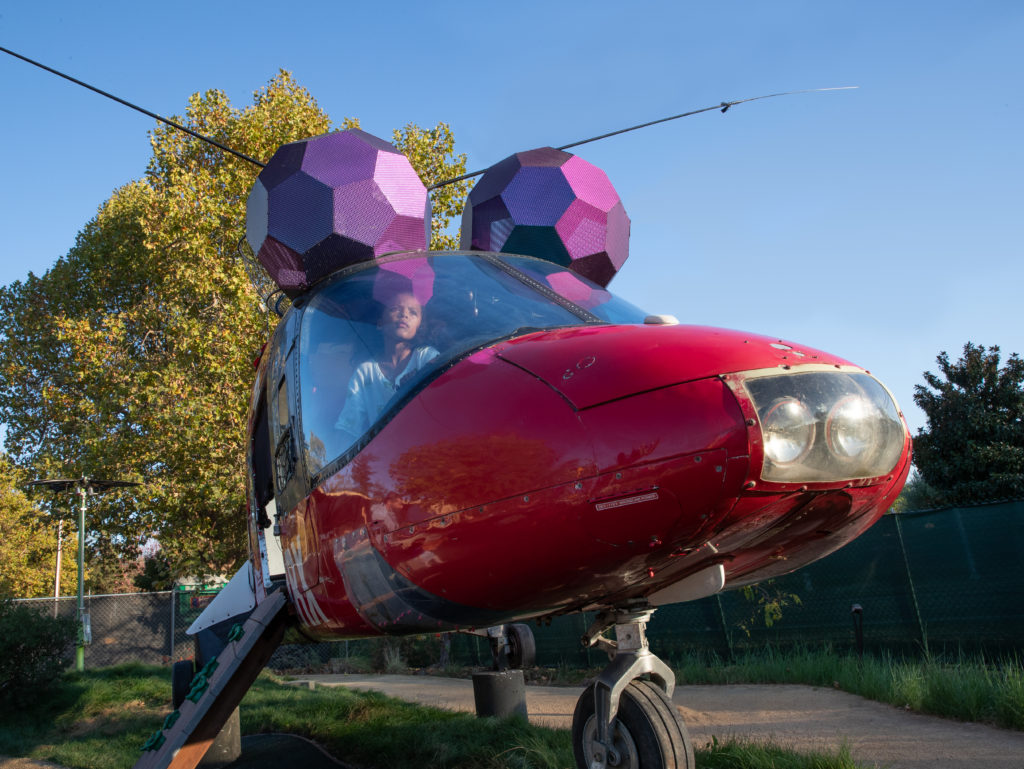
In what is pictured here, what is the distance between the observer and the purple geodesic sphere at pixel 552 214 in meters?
4.39

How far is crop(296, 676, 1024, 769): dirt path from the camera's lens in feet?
16.1

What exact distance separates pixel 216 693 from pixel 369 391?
178 centimetres

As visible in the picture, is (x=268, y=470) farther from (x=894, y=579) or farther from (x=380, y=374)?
(x=894, y=579)

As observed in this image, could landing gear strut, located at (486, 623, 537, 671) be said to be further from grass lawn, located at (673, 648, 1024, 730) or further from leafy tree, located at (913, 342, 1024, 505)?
leafy tree, located at (913, 342, 1024, 505)

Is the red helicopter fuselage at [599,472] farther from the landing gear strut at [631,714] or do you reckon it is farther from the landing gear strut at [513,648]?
the landing gear strut at [513,648]

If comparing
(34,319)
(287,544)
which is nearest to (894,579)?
(287,544)

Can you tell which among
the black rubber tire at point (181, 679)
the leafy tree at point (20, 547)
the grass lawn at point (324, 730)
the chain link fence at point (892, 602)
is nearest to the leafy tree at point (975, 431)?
the chain link fence at point (892, 602)

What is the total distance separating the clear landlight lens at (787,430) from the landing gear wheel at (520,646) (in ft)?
16.9

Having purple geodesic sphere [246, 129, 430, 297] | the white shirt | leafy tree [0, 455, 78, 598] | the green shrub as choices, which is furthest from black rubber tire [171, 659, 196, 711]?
leafy tree [0, 455, 78, 598]

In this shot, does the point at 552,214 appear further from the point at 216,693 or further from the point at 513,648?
the point at 513,648

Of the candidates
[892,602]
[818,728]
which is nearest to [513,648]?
[818,728]

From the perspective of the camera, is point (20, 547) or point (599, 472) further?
point (20, 547)

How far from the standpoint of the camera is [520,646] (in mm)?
→ 6656

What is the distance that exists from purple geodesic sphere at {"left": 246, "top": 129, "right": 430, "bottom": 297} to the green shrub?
314 inches
